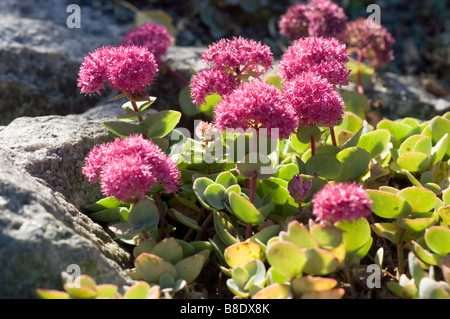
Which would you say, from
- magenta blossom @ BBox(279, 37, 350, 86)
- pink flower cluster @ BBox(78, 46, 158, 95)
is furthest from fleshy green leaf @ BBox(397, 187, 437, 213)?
pink flower cluster @ BBox(78, 46, 158, 95)

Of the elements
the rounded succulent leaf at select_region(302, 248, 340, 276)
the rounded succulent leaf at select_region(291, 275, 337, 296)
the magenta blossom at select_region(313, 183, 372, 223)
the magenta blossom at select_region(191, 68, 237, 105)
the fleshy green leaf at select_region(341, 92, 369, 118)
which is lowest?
the rounded succulent leaf at select_region(291, 275, 337, 296)

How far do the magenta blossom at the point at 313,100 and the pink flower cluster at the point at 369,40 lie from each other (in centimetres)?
132

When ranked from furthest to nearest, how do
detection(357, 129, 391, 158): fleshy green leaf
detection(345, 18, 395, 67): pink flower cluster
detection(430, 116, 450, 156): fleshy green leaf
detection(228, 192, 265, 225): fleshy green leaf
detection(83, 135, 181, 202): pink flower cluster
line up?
1. detection(345, 18, 395, 67): pink flower cluster
2. detection(430, 116, 450, 156): fleshy green leaf
3. detection(357, 129, 391, 158): fleshy green leaf
4. detection(228, 192, 265, 225): fleshy green leaf
5. detection(83, 135, 181, 202): pink flower cluster

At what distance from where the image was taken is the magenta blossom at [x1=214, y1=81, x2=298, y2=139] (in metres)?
1.80

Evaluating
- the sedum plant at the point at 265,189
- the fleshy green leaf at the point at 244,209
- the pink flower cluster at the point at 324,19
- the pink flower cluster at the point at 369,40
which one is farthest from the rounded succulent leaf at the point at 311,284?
the pink flower cluster at the point at 369,40

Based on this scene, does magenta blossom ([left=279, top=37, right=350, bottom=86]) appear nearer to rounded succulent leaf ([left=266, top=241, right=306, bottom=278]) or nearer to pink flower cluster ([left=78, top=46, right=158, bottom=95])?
pink flower cluster ([left=78, top=46, right=158, bottom=95])

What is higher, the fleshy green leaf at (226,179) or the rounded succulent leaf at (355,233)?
the fleshy green leaf at (226,179)

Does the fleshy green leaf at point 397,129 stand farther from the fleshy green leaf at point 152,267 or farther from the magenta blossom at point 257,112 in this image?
the fleshy green leaf at point 152,267

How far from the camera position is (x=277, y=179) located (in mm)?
2090

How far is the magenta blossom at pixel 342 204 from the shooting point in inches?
62.9

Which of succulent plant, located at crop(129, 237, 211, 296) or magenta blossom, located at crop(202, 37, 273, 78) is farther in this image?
magenta blossom, located at crop(202, 37, 273, 78)

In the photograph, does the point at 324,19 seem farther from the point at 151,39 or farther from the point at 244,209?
the point at 244,209

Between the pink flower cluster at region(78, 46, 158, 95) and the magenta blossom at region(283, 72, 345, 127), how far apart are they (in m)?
0.54

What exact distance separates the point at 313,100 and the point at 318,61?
0.97 ft
